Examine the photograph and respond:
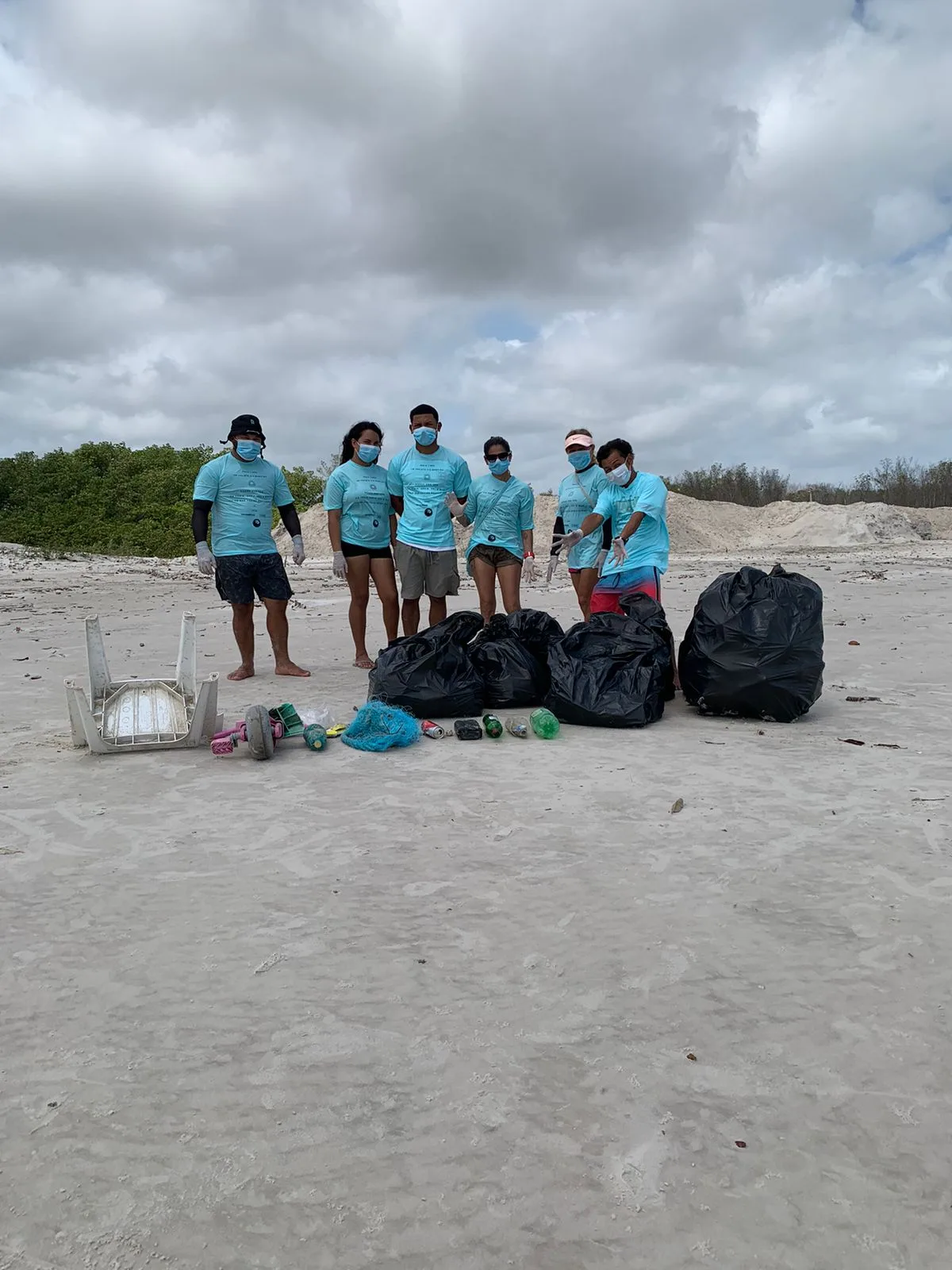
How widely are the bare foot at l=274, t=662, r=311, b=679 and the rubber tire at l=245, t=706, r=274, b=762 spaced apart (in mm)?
2085

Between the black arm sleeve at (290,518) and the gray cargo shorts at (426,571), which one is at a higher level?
the black arm sleeve at (290,518)

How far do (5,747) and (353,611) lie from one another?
256 cm

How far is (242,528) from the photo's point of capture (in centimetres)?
607

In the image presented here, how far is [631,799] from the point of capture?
349 cm

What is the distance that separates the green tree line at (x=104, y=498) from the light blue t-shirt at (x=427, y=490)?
20804 mm

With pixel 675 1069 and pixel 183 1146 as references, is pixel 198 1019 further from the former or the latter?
pixel 675 1069

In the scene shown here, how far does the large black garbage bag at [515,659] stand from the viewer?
5062 mm

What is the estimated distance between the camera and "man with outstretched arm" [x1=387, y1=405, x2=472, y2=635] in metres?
6.07

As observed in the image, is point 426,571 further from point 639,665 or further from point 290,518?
point 639,665

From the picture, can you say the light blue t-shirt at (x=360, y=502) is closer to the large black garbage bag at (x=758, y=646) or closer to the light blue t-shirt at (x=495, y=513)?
the light blue t-shirt at (x=495, y=513)

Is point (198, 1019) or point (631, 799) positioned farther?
point (631, 799)

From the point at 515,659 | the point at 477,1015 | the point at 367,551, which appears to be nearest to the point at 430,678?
the point at 515,659

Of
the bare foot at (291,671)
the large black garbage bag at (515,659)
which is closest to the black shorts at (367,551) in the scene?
the bare foot at (291,671)

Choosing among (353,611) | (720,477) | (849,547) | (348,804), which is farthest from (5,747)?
(720,477)
